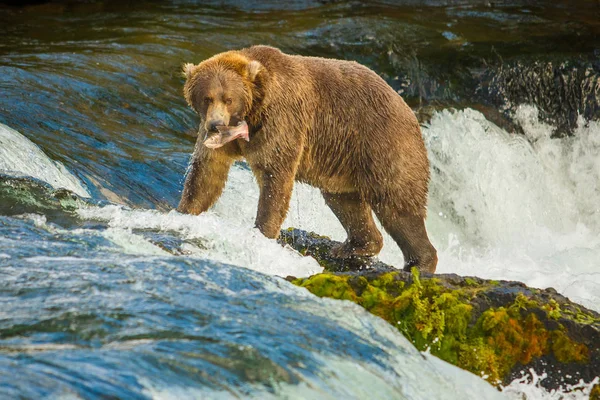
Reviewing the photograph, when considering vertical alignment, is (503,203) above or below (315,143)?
below

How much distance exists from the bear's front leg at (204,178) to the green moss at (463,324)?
2589mm

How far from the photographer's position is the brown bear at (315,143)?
671cm

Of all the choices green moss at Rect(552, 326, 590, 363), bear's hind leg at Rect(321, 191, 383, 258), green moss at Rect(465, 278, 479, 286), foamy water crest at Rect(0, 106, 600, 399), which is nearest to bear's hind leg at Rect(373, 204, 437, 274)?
bear's hind leg at Rect(321, 191, 383, 258)

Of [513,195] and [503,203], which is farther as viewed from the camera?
[513,195]

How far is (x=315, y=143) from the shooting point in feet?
23.4

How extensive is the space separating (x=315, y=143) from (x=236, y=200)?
2.38 metres

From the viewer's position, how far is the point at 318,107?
23.2ft

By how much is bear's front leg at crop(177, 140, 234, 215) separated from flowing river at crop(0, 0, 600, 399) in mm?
527

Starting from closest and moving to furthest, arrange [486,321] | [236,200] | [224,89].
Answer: [486,321] → [224,89] → [236,200]

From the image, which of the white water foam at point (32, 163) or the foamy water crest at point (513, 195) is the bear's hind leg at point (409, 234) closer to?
the foamy water crest at point (513, 195)

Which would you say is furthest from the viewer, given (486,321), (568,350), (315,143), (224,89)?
(315,143)

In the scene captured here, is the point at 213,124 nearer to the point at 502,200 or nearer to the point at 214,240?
the point at 214,240

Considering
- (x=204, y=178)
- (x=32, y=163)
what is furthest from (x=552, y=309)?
(x=32, y=163)

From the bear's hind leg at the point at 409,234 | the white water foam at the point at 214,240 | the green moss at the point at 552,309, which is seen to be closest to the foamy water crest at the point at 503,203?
the bear's hind leg at the point at 409,234
